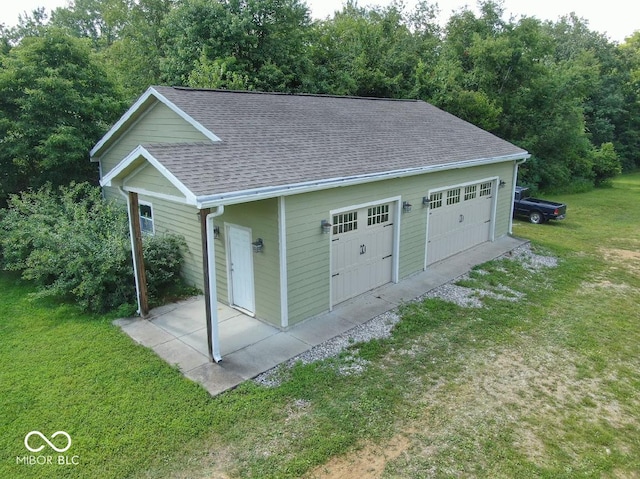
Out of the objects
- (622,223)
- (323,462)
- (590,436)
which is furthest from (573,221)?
(323,462)

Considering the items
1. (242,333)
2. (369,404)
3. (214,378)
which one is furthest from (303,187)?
(369,404)

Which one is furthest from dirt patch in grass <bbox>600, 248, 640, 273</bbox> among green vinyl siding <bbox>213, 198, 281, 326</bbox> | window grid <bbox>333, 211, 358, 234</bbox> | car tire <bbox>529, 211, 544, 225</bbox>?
green vinyl siding <bbox>213, 198, 281, 326</bbox>

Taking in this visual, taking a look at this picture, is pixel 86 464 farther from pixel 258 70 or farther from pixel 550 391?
pixel 258 70

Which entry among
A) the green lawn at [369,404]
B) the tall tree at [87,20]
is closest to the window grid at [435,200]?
the green lawn at [369,404]

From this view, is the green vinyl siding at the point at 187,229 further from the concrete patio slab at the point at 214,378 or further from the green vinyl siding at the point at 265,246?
the concrete patio slab at the point at 214,378

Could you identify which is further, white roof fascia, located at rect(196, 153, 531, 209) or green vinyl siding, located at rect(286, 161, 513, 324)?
green vinyl siding, located at rect(286, 161, 513, 324)

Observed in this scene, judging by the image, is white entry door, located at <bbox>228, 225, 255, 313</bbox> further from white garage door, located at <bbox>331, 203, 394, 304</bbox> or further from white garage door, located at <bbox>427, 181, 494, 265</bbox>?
white garage door, located at <bbox>427, 181, 494, 265</bbox>
